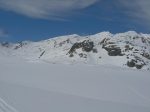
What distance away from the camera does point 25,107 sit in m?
13.6

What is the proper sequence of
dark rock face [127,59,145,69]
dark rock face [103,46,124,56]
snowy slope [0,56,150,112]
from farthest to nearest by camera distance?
dark rock face [103,46,124,56], dark rock face [127,59,145,69], snowy slope [0,56,150,112]

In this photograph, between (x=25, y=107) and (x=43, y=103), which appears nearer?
(x=25, y=107)

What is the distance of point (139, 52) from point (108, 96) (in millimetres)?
180130

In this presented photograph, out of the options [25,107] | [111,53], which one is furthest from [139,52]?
[25,107]

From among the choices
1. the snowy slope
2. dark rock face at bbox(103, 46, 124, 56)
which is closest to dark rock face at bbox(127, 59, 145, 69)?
dark rock face at bbox(103, 46, 124, 56)

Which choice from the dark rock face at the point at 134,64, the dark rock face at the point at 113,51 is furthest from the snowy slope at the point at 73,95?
the dark rock face at the point at 113,51

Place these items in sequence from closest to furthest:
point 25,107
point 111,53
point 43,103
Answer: point 25,107 → point 43,103 → point 111,53

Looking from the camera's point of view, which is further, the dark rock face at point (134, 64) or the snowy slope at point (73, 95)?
the dark rock face at point (134, 64)

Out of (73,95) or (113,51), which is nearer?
(73,95)

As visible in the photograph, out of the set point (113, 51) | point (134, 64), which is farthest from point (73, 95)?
point (113, 51)

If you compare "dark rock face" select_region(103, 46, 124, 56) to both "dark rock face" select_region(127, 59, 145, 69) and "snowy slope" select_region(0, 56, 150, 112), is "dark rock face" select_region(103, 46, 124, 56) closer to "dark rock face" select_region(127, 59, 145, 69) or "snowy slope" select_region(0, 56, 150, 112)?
"dark rock face" select_region(127, 59, 145, 69)

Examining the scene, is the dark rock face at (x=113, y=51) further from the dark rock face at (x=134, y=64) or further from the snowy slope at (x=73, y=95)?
the snowy slope at (x=73, y=95)

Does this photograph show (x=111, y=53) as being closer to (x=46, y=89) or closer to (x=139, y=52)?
(x=139, y=52)

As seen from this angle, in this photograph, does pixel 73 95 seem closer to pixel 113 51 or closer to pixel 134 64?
pixel 134 64
